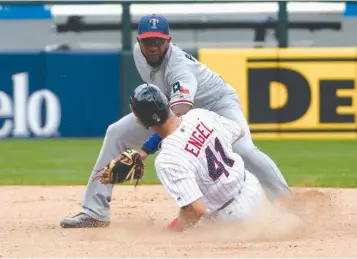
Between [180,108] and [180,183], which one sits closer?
[180,183]

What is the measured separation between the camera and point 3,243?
6043mm

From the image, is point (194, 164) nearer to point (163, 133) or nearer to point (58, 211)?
point (163, 133)

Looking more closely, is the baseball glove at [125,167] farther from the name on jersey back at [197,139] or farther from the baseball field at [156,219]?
the name on jersey back at [197,139]

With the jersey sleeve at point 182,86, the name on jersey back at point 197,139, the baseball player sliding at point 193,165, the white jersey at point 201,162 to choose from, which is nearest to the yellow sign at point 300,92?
the jersey sleeve at point 182,86

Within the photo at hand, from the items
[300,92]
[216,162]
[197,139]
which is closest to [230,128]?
[216,162]

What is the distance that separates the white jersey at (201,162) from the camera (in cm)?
551

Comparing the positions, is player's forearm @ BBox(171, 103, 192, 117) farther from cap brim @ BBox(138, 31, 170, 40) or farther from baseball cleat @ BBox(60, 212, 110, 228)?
baseball cleat @ BBox(60, 212, 110, 228)

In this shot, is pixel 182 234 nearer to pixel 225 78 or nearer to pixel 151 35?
pixel 151 35

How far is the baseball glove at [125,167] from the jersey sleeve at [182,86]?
1.36 feet

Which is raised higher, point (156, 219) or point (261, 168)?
point (261, 168)

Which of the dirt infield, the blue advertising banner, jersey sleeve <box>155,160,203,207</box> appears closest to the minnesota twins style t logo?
jersey sleeve <box>155,160,203,207</box>

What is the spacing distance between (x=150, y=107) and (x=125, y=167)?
63 centimetres

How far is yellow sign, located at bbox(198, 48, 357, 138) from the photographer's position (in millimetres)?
12938

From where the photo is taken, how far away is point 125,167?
238 inches
